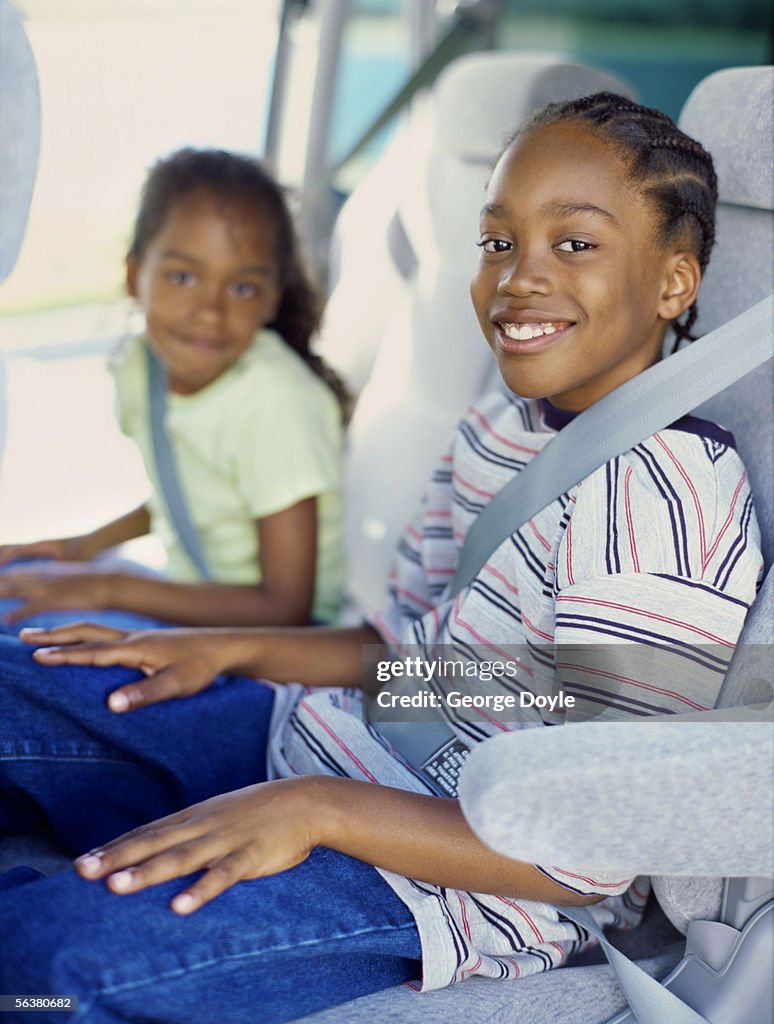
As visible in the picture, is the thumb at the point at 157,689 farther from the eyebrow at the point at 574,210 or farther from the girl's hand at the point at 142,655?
the eyebrow at the point at 574,210

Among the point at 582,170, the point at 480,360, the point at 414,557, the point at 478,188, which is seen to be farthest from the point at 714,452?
the point at 478,188

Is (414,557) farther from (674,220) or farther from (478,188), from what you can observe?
(478,188)

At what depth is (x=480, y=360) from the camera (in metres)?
1.65

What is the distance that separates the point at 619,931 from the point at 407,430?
0.80 m

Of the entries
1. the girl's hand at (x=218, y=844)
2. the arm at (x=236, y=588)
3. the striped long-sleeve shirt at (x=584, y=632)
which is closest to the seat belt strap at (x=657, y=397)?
the striped long-sleeve shirt at (x=584, y=632)

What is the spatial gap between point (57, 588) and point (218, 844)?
64cm

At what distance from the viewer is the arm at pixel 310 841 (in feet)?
2.82

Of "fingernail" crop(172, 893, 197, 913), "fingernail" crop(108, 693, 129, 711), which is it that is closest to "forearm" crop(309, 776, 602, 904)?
"fingernail" crop(172, 893, 197, 913)

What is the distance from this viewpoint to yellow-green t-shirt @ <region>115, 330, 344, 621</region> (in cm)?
150

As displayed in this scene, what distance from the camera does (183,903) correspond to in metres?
0.83

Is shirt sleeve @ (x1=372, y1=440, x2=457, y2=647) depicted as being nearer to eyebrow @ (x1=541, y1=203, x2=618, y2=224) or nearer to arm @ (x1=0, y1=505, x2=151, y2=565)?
eyebrow @ (x1=541, y1=203, x2=618, y2=224)

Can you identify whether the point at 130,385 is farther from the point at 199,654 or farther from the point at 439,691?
the point at 439,691

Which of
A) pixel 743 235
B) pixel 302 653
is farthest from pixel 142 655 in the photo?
pixel 743 235

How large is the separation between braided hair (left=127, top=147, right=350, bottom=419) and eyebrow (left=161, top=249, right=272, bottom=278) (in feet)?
0.14
